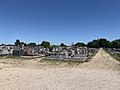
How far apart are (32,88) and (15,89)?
1.09 metres

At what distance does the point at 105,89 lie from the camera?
11.4 m

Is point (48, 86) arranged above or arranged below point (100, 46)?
below

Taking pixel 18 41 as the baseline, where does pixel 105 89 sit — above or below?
below

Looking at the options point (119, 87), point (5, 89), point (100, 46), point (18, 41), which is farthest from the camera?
point (100, 46)

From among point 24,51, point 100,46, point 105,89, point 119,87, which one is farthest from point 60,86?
point 100,46

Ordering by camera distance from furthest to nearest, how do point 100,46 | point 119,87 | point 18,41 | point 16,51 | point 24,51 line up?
point 100,46 → point 18,41 → point 24,51 → point 16,51 → point 119,87

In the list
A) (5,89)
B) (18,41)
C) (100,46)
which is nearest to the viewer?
(5,89)

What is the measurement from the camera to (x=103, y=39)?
529 feet

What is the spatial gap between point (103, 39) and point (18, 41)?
256 feet

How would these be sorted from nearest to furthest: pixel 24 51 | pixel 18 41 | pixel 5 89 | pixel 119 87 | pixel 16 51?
pixel 5 89
pixel 119 87
pixel 16 51
pixel 24 51
pixel 18 41

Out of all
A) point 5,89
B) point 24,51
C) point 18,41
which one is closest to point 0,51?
point 24,51

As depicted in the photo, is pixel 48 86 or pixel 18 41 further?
pixel 18 41

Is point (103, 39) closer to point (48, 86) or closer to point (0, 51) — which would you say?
point (0, 51)

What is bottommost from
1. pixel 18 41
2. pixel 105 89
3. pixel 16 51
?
pixel 105 89
